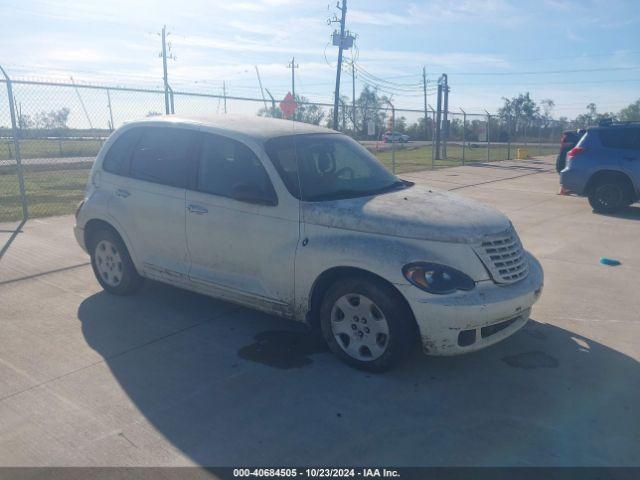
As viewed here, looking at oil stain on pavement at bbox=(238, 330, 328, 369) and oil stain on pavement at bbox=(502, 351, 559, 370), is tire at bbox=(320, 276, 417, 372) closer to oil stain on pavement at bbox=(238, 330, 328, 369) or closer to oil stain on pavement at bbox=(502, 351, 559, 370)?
oil stain on pavement at bbox=(238, 330, 328, 369)

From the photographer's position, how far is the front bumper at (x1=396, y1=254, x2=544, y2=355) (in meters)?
3.85

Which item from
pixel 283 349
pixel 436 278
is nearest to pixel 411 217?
pixel 436 278

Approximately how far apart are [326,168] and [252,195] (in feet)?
2.49

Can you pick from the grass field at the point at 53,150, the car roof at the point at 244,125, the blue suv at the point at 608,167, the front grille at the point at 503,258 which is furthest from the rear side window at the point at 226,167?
the grass field at the point at 53,150

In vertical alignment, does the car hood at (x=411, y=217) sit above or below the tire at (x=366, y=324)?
above

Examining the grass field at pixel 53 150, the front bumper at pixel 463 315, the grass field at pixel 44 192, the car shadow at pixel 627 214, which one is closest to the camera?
the front bumper at pixel 463 315

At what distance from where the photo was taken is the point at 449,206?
4559 millimetres

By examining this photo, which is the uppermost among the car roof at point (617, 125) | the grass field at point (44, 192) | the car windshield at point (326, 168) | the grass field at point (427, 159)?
the car roof at point (617, 125)

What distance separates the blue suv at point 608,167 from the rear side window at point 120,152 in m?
9.17

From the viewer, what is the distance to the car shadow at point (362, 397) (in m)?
3.28

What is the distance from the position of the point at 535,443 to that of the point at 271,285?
7.20 ft

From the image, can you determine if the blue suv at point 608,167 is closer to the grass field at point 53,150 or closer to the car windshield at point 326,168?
the car windshield at point 326,168

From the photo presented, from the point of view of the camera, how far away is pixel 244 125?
5.11 meters

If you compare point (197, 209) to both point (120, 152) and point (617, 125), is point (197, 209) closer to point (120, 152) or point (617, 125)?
point (120, 152)
